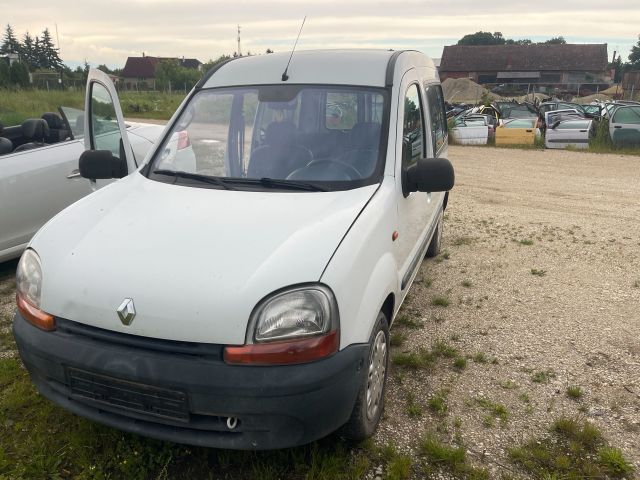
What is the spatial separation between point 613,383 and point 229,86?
3.19m

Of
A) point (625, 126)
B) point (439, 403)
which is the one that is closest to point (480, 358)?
point (439, 403)

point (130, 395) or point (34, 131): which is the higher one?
point (34, 131)

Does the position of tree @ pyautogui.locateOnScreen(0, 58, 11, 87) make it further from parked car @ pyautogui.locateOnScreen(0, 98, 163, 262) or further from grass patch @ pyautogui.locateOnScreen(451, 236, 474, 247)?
grass patch @ pyautogui.locateOnScreen(451, 236, 474, 247)

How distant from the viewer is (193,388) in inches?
80.9

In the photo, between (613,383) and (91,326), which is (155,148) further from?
(613,383)

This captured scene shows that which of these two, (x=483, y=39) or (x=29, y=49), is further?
(x=483, y=39)

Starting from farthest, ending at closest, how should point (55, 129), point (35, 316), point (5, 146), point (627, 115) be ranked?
point (627, 115) → point (55, 129) → point (5, 146) → point (35, 316)

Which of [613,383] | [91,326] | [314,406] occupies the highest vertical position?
[91,326]

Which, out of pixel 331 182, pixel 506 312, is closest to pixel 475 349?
pixel 506 312

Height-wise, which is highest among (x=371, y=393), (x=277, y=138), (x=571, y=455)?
(x=277, y=138)

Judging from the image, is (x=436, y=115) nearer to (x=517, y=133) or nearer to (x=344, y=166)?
(x=344, y=166)

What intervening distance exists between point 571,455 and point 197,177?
2.53m

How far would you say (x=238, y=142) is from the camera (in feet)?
11.2

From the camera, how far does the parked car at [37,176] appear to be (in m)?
4.76
